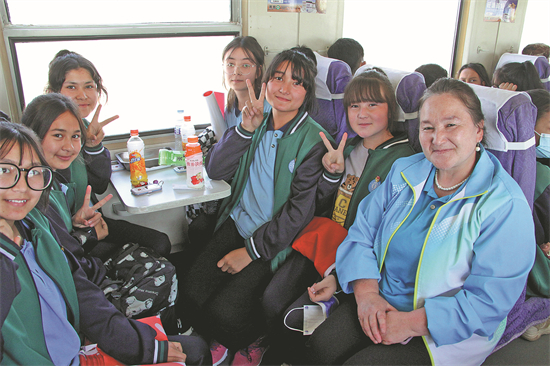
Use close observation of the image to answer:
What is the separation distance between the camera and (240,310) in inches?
70.6

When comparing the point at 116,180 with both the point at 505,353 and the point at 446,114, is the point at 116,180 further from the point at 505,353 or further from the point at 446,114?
the point at 505,353

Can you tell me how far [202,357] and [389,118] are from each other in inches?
52.7

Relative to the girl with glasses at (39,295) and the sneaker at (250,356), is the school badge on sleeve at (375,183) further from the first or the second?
the girl with glasses at (39,295)

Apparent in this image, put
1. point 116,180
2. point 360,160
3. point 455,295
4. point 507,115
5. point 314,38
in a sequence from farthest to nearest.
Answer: point 314,38 < point 116,180 < point 360,160 < point 507,115 < point 455,295

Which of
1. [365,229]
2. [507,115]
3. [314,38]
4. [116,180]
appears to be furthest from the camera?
[314,38]

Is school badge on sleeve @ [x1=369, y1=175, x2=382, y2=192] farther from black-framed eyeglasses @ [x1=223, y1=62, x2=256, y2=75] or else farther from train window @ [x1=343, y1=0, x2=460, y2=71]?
train window @ [x1=343, y1=0, x2=460, y2=71]

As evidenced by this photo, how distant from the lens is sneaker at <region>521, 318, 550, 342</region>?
1.73 m

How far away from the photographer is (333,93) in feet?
8.38

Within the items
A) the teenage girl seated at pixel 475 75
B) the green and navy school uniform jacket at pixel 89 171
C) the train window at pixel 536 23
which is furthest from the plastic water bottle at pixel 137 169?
the train window at pixel 536 23

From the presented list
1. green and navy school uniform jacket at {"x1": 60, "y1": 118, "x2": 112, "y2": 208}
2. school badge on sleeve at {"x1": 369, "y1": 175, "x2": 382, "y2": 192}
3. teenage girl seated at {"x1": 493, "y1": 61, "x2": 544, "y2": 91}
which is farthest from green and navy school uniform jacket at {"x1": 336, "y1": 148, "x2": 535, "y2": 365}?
teenage girl seated at {"x1": 493, "y1": 61, "x2": 544, "y2": 91}

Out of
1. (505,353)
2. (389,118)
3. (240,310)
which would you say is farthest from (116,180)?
(505,353)

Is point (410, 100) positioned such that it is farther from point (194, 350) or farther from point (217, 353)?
point (217, 353)

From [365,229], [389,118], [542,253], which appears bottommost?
→ [542,253]

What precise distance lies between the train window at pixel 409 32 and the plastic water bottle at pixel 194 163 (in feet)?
7.59
